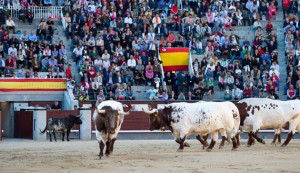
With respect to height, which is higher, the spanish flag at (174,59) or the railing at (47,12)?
the railing at (47,12)

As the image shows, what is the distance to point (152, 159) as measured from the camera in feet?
78.6

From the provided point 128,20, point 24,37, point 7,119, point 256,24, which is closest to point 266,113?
point 7,119

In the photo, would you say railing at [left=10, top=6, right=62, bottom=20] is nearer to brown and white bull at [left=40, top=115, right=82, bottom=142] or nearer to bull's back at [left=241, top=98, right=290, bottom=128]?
brown and white bull at [left=40, top=115, right=82, bottom=142]

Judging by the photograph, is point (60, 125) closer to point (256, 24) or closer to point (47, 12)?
point (47, 12)

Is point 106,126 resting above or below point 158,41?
below

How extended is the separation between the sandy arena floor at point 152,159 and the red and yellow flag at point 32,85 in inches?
383

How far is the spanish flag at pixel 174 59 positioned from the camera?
43531 mm

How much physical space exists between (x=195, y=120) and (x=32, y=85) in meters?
14.6

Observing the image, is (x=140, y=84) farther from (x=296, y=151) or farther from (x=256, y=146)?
(x=296, y=151)

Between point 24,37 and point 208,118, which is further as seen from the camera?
point 24,37

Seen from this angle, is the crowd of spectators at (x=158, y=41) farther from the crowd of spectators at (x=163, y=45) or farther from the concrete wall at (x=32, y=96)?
the concrete wall at (x=32, y=96)

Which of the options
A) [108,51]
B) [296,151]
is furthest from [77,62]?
[296,151]

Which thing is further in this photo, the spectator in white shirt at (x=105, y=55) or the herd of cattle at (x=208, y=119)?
the spectator in white shirt at (x=105, y=55)

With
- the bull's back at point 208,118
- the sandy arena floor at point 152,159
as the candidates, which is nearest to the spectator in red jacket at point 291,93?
the sandy arena floor at point 152,159
